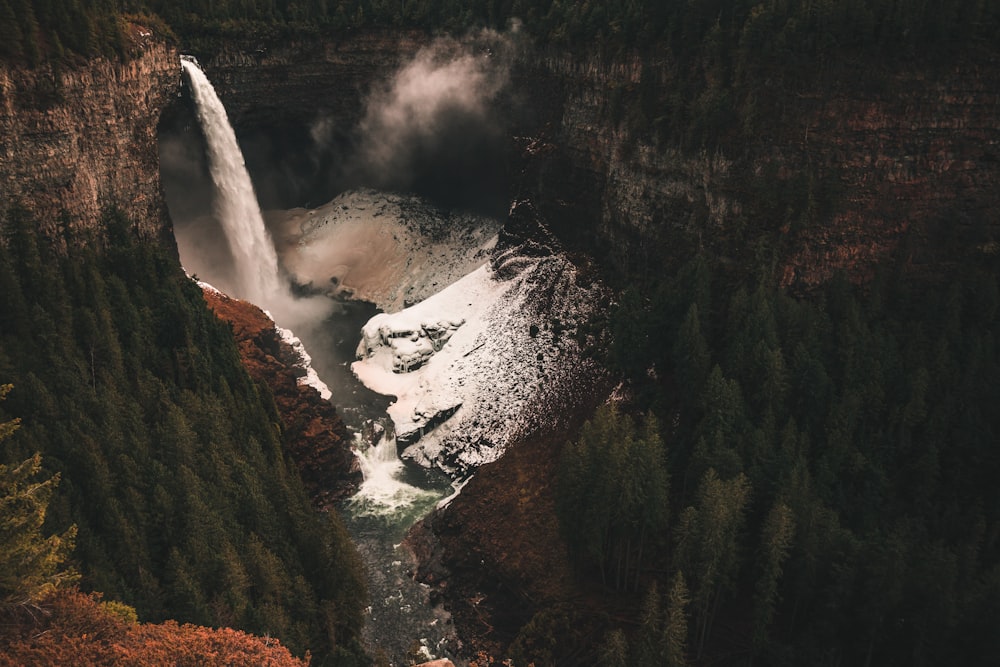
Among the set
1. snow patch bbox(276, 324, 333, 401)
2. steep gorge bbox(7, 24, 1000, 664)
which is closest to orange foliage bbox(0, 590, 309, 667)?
steep gorge bbox(7, 24, 1000, 664)

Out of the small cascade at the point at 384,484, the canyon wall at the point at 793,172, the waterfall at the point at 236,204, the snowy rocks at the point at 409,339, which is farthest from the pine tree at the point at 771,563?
the waterfall at the point at 236,204

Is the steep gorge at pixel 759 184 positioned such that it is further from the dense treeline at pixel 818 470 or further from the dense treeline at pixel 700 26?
the dense treeline at pixel 818 470

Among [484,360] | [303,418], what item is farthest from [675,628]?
[484,360]

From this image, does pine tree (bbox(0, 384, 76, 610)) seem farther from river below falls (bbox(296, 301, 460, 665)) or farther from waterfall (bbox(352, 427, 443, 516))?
waterfall (bbox(352, 427, 443, 516))

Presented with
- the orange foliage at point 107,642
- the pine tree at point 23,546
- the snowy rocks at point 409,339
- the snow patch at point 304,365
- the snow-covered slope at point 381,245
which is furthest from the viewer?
the snow-covered slope at point 381,245

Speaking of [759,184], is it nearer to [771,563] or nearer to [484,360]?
[484,360]

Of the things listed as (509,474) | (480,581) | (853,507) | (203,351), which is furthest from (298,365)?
(853,507)
